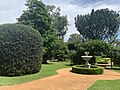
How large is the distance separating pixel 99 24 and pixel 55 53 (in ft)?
79.3

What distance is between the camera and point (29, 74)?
15.7m

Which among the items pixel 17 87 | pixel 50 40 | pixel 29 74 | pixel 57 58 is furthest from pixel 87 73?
pixel 57 58

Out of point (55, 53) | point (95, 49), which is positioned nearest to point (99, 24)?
point (55, 53)

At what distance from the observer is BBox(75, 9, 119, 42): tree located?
53469mm

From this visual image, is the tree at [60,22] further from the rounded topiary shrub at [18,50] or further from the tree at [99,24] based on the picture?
the rounded topiary shrub at [18,50]

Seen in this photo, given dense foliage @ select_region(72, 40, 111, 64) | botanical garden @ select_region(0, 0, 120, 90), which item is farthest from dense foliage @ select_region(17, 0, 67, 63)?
dense foliage @ select_region(72, 40, 111, 64)

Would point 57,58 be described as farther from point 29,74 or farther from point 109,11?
point 29,74

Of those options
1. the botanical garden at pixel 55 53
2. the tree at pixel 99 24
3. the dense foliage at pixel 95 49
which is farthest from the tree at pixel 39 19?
the tree at pixel 99 24

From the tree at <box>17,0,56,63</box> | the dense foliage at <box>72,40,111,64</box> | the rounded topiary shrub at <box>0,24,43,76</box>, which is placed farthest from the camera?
the tree at <box>17,0,56,63</box>

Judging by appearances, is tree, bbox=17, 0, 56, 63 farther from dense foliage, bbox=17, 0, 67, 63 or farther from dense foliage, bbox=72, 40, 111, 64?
dense foliage, bbox=72, 40, 111, 64

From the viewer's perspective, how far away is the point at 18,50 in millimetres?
14844

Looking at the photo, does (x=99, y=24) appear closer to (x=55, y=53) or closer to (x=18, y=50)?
(x=55, y=53)

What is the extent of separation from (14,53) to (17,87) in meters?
4.14

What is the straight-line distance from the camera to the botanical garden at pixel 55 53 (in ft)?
42.4
